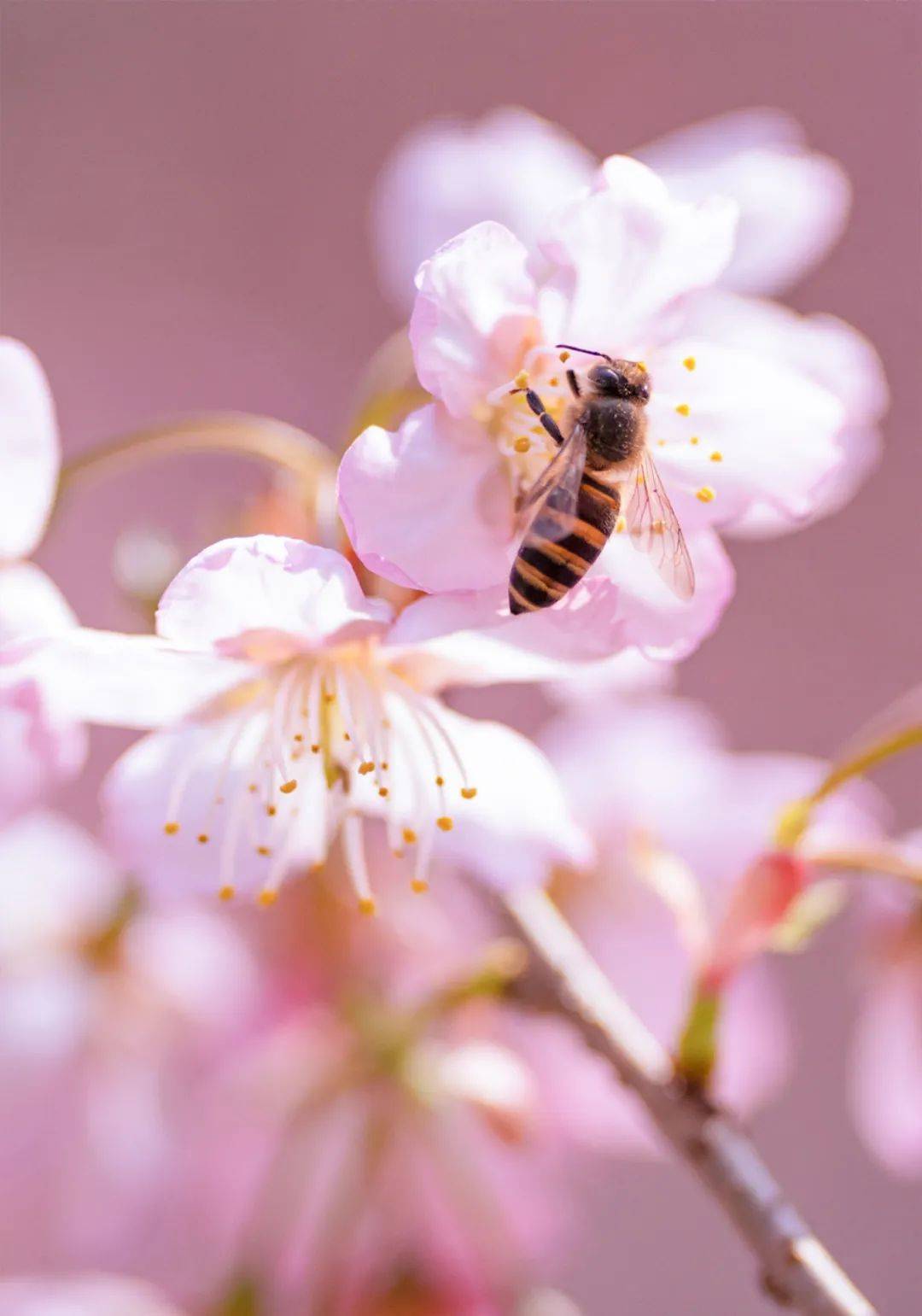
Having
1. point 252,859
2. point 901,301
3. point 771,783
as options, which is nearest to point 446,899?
point 771,783

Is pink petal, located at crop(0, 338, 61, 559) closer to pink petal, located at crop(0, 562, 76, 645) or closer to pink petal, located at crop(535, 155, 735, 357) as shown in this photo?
pink petal, located at crop(0, 562, 76, 645)

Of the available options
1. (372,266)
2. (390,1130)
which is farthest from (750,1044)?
(372,266)

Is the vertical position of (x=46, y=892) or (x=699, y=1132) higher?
(x=699, y=1132)

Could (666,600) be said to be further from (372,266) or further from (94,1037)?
(372,266)

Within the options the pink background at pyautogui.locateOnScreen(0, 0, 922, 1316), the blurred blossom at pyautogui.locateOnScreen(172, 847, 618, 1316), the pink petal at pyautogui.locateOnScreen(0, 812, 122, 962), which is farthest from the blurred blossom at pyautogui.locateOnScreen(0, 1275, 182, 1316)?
the pink background at pyautogui.locateOnScreen(0, 0, 922, 1316)

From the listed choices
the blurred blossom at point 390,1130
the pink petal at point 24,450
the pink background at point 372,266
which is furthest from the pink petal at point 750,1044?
the pink background at point 372,266

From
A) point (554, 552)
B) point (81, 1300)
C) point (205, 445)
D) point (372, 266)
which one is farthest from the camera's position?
point (372, 266)

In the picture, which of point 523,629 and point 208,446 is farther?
point 208,446

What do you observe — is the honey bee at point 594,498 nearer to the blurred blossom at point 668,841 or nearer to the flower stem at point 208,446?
the flower stem at point 208,446
